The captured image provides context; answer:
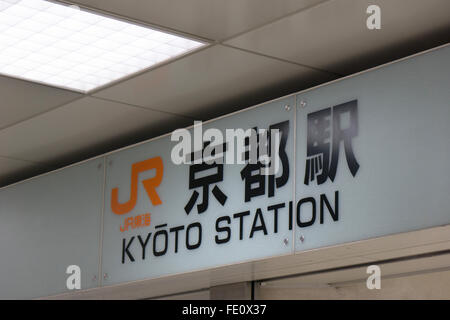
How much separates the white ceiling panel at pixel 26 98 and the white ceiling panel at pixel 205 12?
2.21ft

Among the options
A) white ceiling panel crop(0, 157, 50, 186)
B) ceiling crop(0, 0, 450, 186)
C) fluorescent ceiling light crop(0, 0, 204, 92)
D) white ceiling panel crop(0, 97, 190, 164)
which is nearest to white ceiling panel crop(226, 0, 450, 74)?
ceiling crop(0, 0, 450, 186)

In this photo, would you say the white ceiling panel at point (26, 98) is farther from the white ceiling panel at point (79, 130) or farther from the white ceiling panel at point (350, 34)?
the white ceiling panel at point (350, 34)

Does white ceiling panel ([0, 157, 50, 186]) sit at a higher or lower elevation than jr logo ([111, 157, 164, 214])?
higher

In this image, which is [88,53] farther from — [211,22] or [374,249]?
[374,249]

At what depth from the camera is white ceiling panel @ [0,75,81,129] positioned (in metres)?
3.42

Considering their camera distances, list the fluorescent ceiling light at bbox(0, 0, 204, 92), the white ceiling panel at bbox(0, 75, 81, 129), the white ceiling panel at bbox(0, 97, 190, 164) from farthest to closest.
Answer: the white ceiling panel at bbox(0, 97, 190, 164) → the white ceiling panel at bbox(0, 75, 81, 129) → the fluorescent ceiling light at bbox(0, 0, 204, 92)

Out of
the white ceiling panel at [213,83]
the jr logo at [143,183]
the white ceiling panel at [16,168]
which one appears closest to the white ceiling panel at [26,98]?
the white ceiling panel at [213,83]

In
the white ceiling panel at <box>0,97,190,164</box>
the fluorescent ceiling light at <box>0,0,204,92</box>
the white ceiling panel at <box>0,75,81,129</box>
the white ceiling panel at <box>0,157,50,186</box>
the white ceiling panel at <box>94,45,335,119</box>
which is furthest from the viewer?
the white ceiling panel at <box>0,157,50,186</box>

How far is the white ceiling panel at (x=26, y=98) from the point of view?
342 centimetres

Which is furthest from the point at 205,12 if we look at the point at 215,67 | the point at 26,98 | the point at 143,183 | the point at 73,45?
the point at 143,183

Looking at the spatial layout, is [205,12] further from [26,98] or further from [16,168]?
[16,168]

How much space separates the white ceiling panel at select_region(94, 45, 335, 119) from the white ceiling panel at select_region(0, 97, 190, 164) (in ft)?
0.36

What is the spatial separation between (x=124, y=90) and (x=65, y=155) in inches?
34.3

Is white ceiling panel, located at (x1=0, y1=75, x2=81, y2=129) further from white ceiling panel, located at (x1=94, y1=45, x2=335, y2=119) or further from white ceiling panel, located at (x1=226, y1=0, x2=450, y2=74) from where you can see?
white ceiling panel, located at (x1=226, y1=0, x2=450, y2=74)
